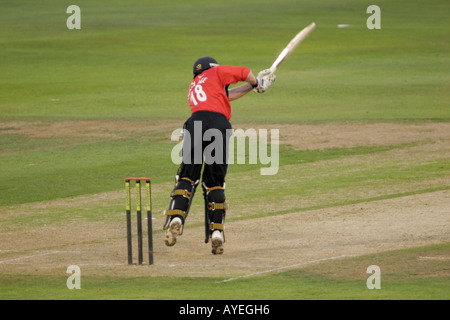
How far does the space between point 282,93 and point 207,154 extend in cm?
2039

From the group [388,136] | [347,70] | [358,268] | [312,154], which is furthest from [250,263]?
[347,70]

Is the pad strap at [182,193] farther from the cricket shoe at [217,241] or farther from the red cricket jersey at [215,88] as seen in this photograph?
the red cricket jersey at [215,88]

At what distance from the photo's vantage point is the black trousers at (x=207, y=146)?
1092cm

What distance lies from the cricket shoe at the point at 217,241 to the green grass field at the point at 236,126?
0.24 metres

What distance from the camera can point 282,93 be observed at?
3109 centimetres

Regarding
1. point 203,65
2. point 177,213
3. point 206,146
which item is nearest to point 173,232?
point 177,213

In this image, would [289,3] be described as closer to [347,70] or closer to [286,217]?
[347,70]

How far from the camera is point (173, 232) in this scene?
34.3ft

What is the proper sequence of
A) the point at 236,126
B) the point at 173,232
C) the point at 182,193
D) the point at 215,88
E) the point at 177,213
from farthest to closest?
the point at 236,126 < the point at 215,88 < the point at 182,193 < the point at 177,213 < the point at 173,232

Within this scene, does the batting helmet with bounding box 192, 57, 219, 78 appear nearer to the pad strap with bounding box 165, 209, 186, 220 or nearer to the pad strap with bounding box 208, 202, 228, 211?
the pad strap with bounding box 208, 202, 228, 211

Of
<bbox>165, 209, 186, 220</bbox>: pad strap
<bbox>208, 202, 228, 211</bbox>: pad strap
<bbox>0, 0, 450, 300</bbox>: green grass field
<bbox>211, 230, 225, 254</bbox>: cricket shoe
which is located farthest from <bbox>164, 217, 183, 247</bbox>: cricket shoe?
<bbox>208, 202, 228, 211</bbox>: pad strap

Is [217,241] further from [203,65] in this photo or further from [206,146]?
[203,65]

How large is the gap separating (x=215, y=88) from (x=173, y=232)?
201 centimetres

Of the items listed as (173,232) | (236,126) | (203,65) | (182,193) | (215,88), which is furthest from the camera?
(236,126)
